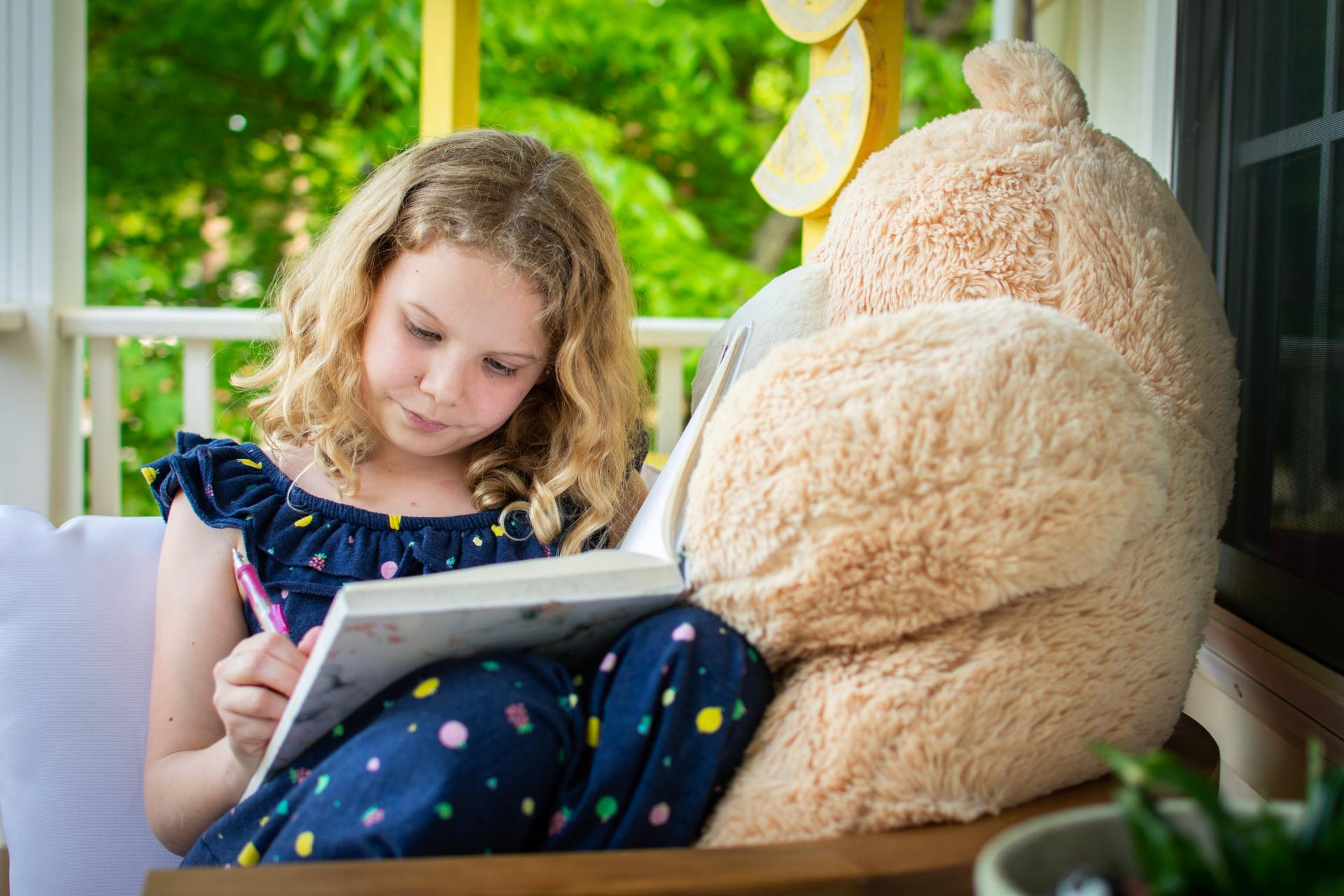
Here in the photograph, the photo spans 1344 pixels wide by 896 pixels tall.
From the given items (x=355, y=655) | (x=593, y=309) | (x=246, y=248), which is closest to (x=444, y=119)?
(x=593, y=309)

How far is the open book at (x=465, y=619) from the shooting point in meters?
0.64

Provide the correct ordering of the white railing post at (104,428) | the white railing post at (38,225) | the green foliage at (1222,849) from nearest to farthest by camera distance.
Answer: the green foliage at (1222,849), the white railing post at (38,225), the white railing post at (104,428)

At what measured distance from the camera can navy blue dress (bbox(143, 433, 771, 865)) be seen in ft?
2.07

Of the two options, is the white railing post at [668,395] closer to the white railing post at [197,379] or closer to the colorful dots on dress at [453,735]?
the white railing post at [197,379]

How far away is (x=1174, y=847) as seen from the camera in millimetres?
368

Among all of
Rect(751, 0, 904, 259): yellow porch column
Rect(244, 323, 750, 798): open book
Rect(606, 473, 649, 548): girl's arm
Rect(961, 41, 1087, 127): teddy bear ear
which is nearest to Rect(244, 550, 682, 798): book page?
Rect(244, 323, 750, 798): open book

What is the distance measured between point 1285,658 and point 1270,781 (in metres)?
0.13

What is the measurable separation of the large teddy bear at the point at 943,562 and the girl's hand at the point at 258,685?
1.07 ft

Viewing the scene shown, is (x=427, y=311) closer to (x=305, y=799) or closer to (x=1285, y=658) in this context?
(x=305, y=799)

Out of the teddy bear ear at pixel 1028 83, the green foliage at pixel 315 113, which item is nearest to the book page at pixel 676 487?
the teddy bear ear at pixel 1028 83

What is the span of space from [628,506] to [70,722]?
0.62m

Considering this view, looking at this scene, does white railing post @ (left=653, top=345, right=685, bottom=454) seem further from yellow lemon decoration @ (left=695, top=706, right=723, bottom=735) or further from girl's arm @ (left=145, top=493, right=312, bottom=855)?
yellow lemon decoration @ (left=695, top=706, right=723, bottom=735)

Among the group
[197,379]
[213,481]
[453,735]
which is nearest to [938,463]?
[453,735]

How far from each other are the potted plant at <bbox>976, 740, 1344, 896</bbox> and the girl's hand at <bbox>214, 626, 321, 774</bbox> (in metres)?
0.55
